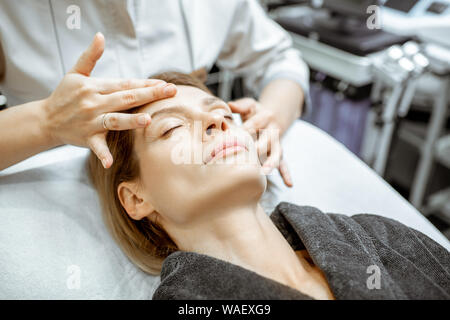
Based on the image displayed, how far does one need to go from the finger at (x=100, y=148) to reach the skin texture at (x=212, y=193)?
96mm

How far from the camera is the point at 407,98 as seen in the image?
150cm

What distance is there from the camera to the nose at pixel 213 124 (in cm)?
82

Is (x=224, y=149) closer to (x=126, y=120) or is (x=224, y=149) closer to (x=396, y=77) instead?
(x=126, y=120)

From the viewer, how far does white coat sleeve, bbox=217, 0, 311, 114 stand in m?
1.26

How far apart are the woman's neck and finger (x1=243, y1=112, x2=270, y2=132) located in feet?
0.82

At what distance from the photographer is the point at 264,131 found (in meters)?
1.03

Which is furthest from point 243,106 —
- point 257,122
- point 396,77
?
point 396,77

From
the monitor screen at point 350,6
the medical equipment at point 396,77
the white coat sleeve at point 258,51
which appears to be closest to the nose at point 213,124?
the white coat sleeve at point 258,51

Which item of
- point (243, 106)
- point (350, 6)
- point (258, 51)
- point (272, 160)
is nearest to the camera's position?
point (272, 160)

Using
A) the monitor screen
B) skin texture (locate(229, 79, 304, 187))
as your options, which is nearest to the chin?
skin texture (locate(229, 79, 304, 187))

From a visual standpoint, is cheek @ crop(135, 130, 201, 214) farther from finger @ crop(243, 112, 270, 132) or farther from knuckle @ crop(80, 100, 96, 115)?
finger @ crop(243, 112, 270, 132)

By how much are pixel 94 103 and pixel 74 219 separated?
32cm

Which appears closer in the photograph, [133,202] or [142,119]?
[142,119]

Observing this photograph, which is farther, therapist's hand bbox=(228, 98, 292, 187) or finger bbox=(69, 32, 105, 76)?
therapist's hand bbox=(228, 98, 292, 187)
